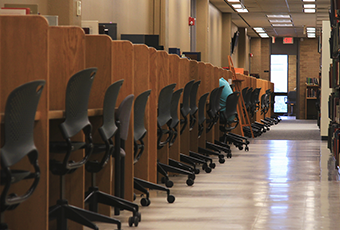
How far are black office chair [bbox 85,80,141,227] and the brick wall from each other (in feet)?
54.9

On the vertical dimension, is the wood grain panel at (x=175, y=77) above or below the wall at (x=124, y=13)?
below

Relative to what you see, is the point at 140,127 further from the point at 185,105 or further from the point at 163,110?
the point at 185,105

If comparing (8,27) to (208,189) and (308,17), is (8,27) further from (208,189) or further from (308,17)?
(308,17)

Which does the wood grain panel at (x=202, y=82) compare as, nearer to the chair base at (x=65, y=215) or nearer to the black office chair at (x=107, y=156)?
the black office chair at (x=107, y=156)

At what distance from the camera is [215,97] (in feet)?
18.9

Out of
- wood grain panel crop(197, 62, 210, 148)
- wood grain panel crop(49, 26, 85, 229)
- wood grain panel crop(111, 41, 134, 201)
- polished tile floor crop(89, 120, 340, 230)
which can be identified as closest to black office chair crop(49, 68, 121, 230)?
wood grain panel crop(49, 26, 85, 229)

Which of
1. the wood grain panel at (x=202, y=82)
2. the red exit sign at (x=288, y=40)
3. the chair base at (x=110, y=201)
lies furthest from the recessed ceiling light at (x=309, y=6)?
the chair base at (x=110, y=201)

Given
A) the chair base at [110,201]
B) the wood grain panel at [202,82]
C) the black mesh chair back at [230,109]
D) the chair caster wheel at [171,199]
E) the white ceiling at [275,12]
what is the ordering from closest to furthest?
the chair base at [110,201] < the chair caster wheel at [171,199] < the wood grain panel at [202,82] < the black mesh chair back at [230,109] < the white ceiling at [275,12]

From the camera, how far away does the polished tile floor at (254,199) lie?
2996 mm

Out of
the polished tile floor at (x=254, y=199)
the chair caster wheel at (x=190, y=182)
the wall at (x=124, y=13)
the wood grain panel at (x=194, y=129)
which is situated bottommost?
the polished tile floor at (x=254, y=199)

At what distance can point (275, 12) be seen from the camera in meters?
14.1

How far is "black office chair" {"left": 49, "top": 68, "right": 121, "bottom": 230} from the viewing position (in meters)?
2.41

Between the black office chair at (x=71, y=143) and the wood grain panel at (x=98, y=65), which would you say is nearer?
the black office chair at (x=71, y=143)

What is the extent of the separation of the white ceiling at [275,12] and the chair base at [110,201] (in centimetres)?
1019
